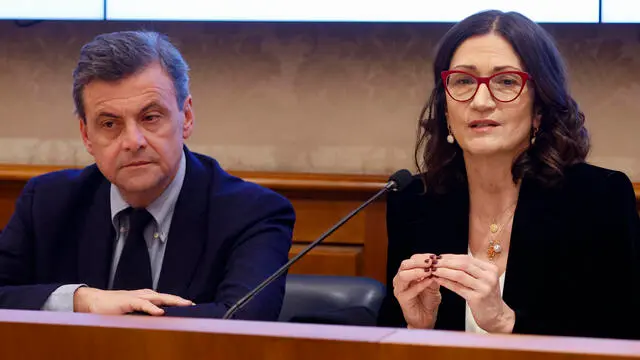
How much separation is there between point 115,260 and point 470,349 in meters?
1.18

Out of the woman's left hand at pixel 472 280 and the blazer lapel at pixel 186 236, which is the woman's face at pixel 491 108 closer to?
the woman's left hand at pixel 472 280

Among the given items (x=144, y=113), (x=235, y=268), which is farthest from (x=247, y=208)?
(x=144, y=113)

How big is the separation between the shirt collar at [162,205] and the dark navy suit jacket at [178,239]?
0.02 meters

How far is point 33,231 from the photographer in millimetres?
1888

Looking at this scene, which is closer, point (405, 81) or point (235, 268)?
point (235, 268)

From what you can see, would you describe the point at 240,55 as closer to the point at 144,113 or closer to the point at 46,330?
the point at 144,113

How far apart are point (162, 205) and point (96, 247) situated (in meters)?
0.16

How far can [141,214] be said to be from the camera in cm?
181

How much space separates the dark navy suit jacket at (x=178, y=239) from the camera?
1724mm

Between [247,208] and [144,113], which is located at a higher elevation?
[144,113]

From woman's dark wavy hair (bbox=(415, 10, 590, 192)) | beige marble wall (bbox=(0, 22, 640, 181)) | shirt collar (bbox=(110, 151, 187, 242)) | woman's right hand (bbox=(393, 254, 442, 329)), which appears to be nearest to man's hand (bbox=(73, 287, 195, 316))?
shirt collar (bbox=(110, 151, 187, 242))

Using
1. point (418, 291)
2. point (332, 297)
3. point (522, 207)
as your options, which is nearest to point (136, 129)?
point (332, 297)

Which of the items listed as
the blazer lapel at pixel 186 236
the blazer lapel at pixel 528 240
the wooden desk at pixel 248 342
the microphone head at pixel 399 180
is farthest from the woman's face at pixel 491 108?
the wooden desk at pixel 248 342

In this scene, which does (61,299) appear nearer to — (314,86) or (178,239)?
(178,239)
